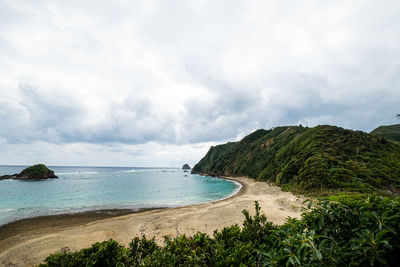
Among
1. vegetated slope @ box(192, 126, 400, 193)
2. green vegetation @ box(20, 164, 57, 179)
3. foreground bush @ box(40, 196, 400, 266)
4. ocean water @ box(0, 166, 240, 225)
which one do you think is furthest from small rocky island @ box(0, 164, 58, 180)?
foreground bush @ box(40, 196, 400, 266)

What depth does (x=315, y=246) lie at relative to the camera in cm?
244

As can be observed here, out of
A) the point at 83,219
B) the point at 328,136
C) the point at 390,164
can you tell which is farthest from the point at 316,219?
the point at 328,136

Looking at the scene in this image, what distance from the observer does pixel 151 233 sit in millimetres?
13602

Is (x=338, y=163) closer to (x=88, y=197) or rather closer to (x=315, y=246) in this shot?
(x=315, y=246)

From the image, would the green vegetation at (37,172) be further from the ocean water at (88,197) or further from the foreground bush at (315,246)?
the foreground bush at (315,246)

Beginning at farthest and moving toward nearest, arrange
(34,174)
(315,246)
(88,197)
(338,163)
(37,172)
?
(37,172) → (34,174) → (88,197) → (338,163) → (315,246)

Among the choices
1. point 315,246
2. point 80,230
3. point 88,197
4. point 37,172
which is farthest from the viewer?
point 37,172

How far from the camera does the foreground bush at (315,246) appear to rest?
2.17 metres

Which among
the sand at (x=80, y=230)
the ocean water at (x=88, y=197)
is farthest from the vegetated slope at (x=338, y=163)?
the ocean water at (x=88, y=197)

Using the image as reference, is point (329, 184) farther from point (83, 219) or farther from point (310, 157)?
point (83, 219)

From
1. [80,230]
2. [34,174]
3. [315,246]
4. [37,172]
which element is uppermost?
[315,246]

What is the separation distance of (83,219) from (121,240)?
10826 mm

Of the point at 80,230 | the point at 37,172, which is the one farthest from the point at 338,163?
the point at 37,172

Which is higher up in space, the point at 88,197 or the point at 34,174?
the point at 34,174
